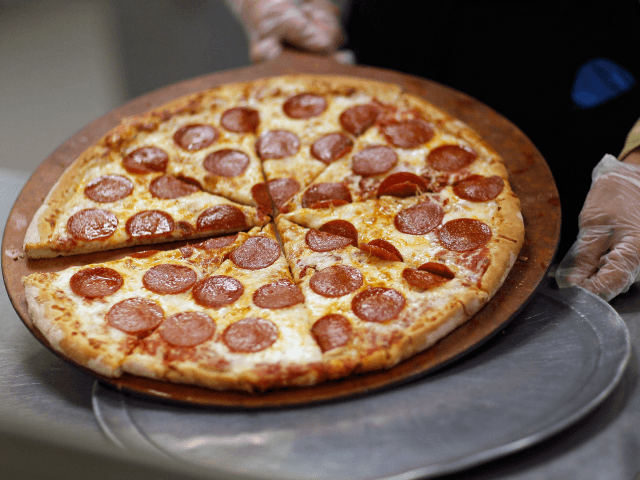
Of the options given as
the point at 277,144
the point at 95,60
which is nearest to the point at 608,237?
the point at 277,144

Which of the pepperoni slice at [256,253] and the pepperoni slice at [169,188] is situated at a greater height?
the pepperoni slice at [169,188]

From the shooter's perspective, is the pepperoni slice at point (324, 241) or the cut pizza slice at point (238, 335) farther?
the pepperoni slice at point (324, 241)

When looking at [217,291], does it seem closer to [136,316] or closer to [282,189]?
[136,316]

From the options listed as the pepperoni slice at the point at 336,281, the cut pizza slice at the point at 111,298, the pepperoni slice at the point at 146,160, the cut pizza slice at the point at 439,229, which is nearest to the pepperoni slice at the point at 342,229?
the cut pizza slice at the point at 439,229

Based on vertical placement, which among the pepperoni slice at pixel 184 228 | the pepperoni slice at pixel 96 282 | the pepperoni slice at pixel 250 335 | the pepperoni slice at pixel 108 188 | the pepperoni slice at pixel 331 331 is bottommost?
the pepperoni slice at pixel 331 331

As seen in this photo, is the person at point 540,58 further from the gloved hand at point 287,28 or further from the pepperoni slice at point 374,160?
the pepperoni slice at point 374,160

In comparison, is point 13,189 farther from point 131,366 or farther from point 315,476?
point 315,476

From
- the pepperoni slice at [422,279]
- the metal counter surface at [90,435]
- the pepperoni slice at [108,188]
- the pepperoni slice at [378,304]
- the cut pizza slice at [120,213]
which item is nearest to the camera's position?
the metal counter surface at [90,435]
